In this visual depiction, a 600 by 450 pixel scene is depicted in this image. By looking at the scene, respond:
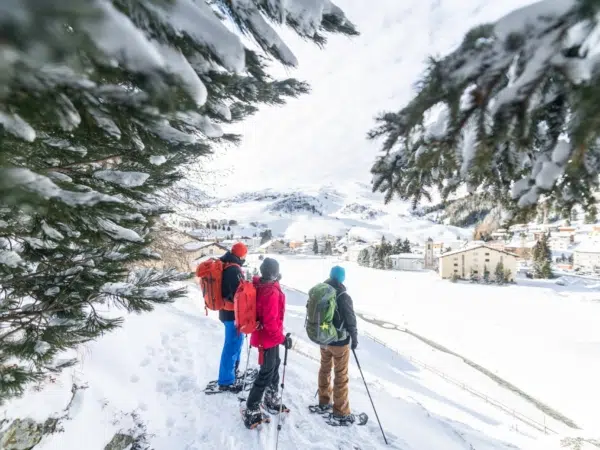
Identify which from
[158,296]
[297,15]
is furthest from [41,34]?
[158,296]

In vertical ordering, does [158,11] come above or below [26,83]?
above

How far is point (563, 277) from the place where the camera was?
45938 mm

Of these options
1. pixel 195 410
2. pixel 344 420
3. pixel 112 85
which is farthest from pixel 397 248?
pixel 112 85

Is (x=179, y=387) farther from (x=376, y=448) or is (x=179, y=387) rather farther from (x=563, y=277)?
(x=563, y=277)

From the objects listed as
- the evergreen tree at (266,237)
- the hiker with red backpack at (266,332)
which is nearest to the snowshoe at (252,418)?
the hiker with red backpack at (266,332)

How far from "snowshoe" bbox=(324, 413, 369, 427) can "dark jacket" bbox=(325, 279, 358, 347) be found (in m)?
1.05

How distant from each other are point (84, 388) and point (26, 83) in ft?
15.9

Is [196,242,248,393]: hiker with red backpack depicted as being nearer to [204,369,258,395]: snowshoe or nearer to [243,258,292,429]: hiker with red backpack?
[204,369,258,395]: snowshoe

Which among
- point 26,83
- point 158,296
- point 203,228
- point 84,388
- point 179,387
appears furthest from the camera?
point 203,228

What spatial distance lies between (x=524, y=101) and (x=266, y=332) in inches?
133

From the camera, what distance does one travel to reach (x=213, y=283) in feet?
14.0

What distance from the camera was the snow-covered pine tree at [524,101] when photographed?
0.88 m

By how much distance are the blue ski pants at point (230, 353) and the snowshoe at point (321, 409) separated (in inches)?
50.0

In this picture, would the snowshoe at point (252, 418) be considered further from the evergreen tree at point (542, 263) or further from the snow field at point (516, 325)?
the evergreen tree at point (542, 263)
